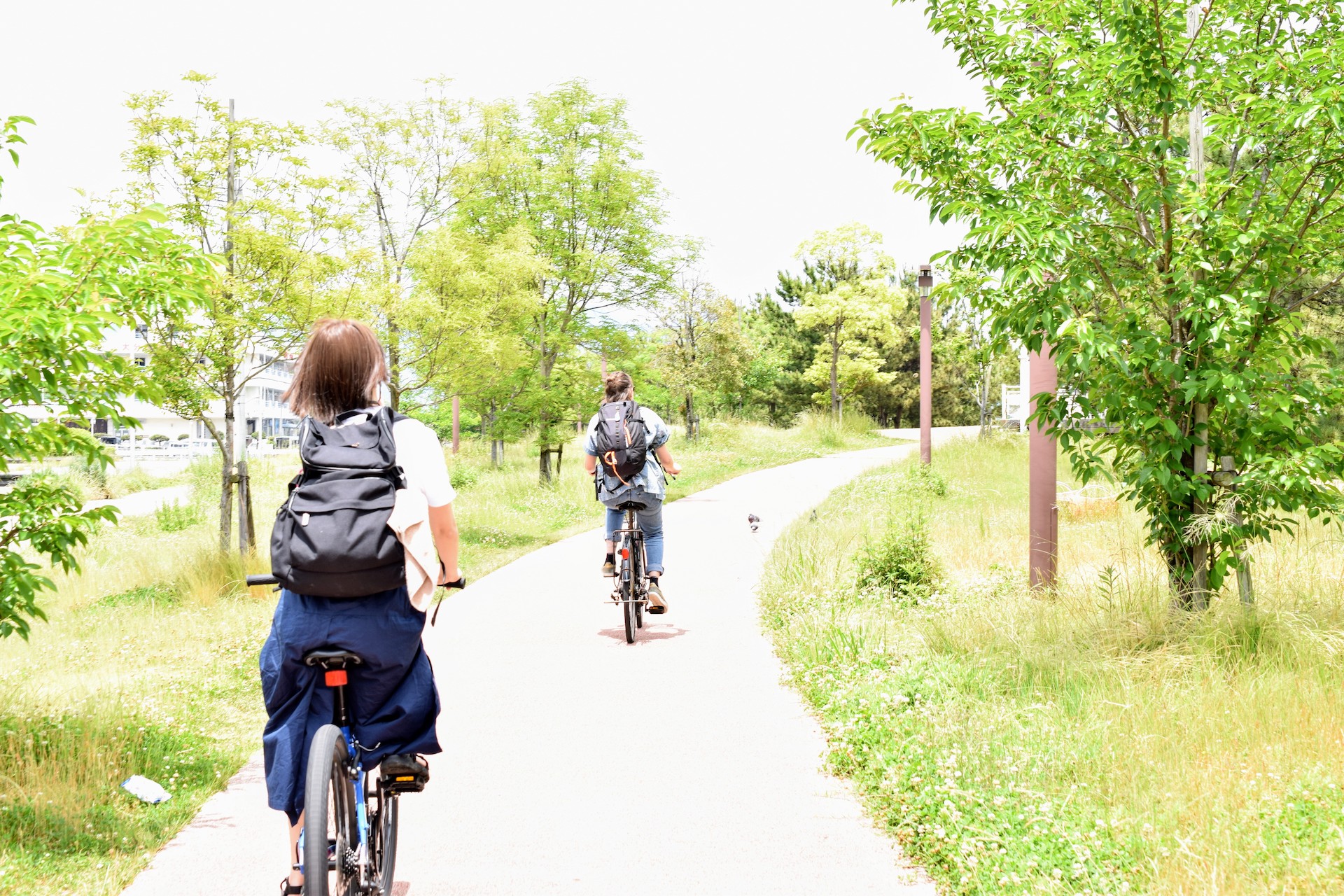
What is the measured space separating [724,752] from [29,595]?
3352mm

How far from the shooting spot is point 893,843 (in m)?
4.21

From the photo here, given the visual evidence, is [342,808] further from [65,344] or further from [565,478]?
[565,478]

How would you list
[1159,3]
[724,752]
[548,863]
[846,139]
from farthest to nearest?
[846,139], [1159,3], [724,752], [548,863]

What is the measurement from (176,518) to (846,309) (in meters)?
35.5

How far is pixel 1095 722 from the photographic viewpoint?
16.2ft

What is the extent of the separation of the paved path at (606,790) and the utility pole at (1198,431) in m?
2.55

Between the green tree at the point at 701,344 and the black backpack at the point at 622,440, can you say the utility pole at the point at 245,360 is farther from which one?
the green tree at the point at 701,344

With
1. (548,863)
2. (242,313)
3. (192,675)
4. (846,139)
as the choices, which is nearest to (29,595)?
(192,675)

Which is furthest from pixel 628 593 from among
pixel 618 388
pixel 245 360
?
pixel 245 360

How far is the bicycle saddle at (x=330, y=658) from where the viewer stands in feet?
10.2

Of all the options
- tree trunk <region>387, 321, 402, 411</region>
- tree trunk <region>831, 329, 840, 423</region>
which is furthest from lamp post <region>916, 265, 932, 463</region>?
tree trunk <region>831, 329, 840, 423</region>

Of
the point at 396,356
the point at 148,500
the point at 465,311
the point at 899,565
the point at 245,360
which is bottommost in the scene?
the point at 148,500

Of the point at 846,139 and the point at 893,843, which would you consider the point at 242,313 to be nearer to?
the point at 846,139

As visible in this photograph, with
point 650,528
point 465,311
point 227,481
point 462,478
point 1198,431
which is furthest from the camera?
point 462,478
